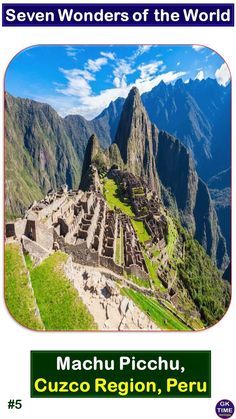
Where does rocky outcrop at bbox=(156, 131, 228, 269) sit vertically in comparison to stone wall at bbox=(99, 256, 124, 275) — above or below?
above

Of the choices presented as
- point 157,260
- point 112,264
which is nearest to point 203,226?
point 157,260

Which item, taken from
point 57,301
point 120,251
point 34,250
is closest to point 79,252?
point 34,250

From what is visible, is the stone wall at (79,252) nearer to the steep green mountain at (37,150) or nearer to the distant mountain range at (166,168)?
the distant mountain range at (166,168)

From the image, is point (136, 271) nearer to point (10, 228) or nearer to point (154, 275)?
point (154, 275)

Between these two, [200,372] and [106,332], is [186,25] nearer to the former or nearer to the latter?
[106,332]

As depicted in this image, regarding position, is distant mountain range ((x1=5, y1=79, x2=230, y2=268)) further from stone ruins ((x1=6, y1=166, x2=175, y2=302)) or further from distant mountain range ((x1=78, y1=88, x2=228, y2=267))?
stone ruins ((x1=6, y1=166, x2=175, y2=302))
